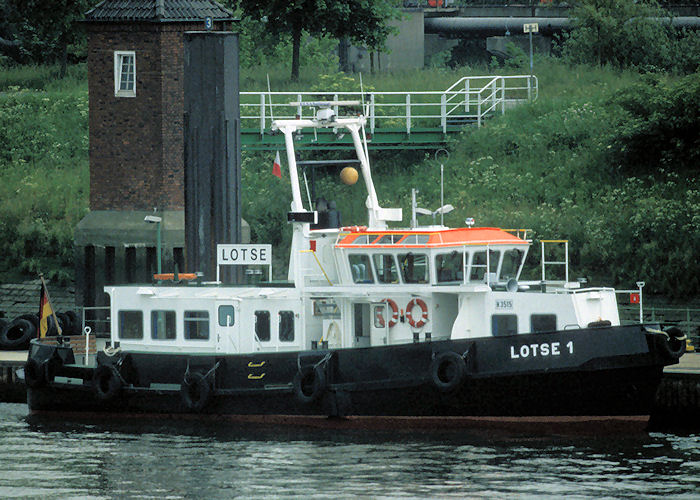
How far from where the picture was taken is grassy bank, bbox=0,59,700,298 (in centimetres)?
3547

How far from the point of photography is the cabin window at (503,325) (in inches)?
1041

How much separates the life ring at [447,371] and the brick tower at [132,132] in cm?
1224

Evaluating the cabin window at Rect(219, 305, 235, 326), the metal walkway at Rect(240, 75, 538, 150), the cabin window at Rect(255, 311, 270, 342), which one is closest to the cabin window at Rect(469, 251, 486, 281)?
the cabin window at Rect(255, 311, 270, 342)

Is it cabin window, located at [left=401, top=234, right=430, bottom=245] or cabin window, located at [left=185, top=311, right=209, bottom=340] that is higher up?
cabin window, located at [left=401, top=234, right=430, bottom=245]

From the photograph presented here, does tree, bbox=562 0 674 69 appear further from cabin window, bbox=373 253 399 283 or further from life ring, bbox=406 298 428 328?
life ring, bbox=406 298 428 328

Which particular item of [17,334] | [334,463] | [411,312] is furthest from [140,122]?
[334,463]

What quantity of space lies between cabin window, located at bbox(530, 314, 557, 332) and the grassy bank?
8.78 metres

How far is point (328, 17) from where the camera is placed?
48.7 meters

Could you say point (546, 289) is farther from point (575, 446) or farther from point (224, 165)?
point (224, 165)

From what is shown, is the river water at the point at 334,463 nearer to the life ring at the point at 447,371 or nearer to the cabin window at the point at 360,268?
the life ring at the point at 447,371

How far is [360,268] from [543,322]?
351 cm

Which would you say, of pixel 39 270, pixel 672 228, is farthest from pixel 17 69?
pixel 672 228

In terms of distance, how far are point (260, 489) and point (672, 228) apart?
15.6m

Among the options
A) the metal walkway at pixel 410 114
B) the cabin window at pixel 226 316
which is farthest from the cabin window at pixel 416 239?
the metal walkway at pixel 410 114
